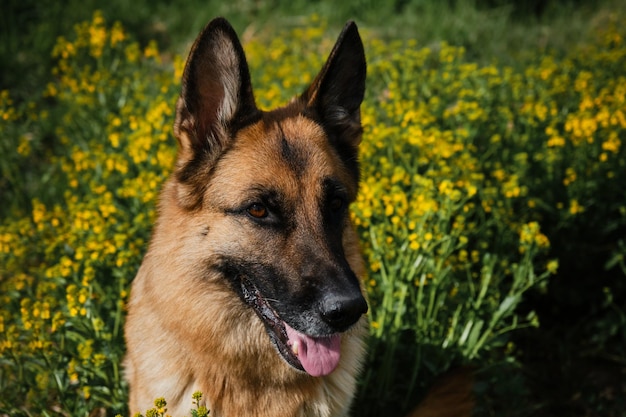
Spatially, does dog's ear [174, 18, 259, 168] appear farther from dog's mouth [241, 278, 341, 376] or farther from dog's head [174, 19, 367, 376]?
dog's mouth [241, 278, 341, 376]

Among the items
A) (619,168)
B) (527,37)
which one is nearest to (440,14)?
(527,37)

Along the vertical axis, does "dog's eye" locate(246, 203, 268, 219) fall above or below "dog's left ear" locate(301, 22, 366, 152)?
below

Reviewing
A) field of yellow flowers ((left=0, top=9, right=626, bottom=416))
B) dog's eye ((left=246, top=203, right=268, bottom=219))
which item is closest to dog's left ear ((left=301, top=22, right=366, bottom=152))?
field of yellow flowers ((left=0, top=9, right=626, bottom=416))

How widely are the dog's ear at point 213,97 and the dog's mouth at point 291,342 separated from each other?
2.30 ft

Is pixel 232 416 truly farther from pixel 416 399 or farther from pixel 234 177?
pixel 416 399

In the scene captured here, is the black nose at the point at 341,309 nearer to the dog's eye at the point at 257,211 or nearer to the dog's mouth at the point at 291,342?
the dog's mouth at the point at 291,342

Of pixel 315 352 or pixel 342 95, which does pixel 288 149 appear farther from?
pixel 315 352

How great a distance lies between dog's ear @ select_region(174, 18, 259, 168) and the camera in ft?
9.08

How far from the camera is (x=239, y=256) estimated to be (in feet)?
9.29

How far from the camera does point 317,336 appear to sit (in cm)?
279

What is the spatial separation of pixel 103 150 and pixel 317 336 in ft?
10.2

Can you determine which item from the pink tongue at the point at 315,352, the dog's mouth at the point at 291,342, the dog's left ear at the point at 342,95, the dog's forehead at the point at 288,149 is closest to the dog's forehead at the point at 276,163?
the dog's forehead at the point at 288,149

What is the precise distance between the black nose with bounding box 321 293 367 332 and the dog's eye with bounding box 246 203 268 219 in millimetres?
505

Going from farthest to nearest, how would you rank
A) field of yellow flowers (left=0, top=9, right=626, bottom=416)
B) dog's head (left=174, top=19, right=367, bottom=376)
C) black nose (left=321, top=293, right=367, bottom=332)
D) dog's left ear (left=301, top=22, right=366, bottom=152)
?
field of yellow flowers (left=0, top=9, right=626, bottom=416) → dog's left ear (left=301, top=22, right=366, bottom=152) → dog's head (left=174, top=19, right=367, bottom=376) → black nose (left=321, top=293, right=367, bottom=332)
